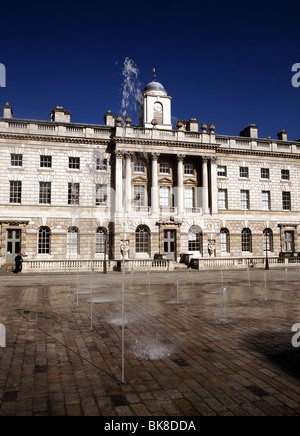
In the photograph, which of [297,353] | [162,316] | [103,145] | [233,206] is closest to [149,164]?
[103,145]

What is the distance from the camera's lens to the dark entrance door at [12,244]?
1190 inches

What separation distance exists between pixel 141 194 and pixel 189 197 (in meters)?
5.53

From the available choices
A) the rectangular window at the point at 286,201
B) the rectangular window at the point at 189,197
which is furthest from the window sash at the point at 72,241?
the rectangular window at the point at 286,201

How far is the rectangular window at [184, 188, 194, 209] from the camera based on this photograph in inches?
1406

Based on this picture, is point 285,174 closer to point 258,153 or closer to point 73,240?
point 258,153

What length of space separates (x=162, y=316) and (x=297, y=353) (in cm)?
396

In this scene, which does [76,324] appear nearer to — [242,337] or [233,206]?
[242,337]

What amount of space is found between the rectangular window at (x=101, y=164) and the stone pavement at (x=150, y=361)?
949 inches

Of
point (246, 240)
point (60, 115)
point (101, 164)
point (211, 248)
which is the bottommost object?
point (211, 248)

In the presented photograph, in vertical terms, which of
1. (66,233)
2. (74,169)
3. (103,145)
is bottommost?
(66,233)

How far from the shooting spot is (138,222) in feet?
108

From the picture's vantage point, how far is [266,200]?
3831 centimetres

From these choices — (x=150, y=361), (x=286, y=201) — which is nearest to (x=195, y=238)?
(x=286, y=201)

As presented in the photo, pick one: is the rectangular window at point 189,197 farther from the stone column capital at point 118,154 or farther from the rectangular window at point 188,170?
the stone column capital at point 118,154
